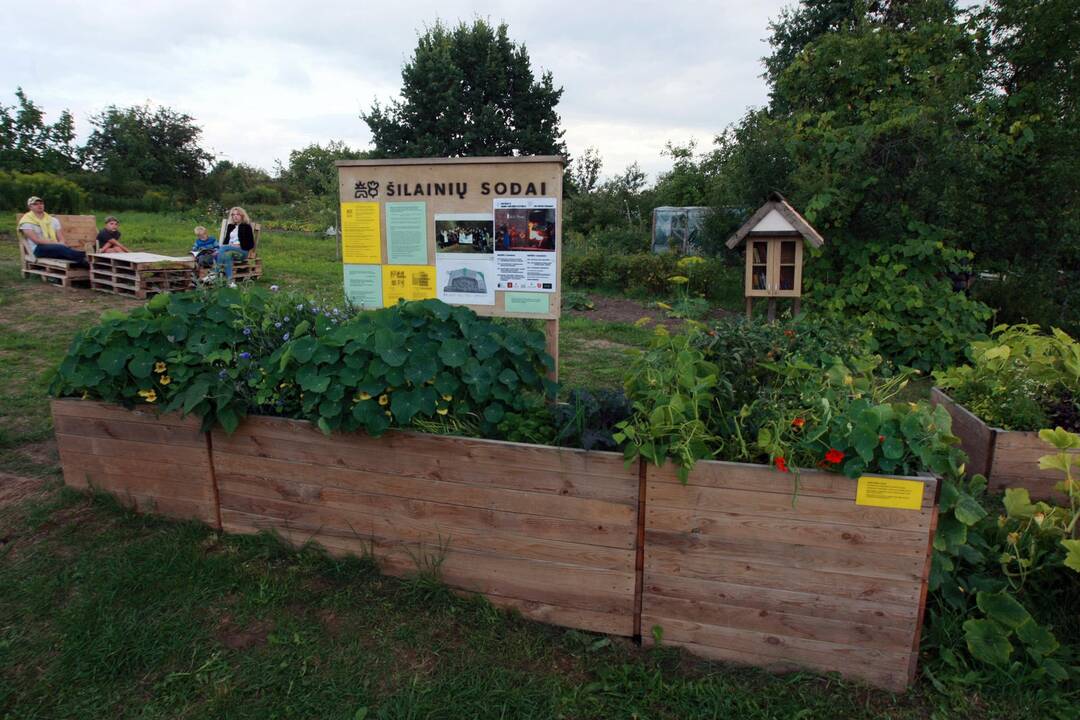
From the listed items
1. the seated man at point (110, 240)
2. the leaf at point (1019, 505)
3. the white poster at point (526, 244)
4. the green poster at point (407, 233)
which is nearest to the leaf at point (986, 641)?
the leaf at point (1019, 505)

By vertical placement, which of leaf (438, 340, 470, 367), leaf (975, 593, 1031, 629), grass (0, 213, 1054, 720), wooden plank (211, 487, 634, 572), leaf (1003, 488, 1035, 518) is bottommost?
grass (0, 213, 1054, 720)

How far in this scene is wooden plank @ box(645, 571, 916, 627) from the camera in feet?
7.14

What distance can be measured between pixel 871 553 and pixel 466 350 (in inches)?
64.3

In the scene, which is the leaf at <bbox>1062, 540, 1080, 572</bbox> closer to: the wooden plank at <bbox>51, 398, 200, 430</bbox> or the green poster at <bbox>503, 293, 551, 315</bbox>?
the green poster at <bbox>503, 293, 551, 315</bbox>

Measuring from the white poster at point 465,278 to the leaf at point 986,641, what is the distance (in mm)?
2345

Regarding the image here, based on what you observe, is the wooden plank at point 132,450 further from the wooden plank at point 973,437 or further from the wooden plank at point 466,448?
the wooden plank at point 973,437

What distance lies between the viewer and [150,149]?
2862 centimetres

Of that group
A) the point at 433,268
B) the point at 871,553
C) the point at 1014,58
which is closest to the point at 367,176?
the point at 433,268

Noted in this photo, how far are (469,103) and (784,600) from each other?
1107 inches

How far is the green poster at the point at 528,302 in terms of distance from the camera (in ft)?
10.6

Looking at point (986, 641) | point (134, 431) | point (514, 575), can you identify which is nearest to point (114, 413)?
point (134, 431)

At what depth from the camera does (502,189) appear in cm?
323

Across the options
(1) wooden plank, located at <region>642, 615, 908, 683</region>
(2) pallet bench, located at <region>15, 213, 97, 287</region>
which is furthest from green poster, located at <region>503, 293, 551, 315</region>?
(2) pallet bench, located at <region>15, 213, 97, 287</region>

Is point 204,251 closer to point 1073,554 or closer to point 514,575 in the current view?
point 514,575
